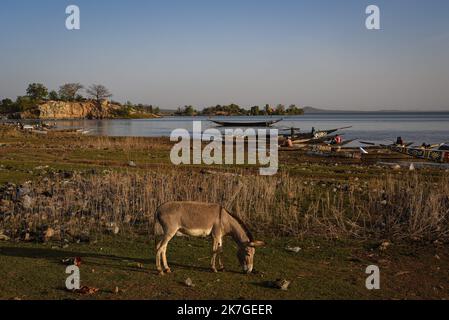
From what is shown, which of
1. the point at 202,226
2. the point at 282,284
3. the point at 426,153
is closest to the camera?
the point at 282,284

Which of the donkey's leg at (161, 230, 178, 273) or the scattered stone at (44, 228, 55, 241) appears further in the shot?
the scattered stone at (44, 228, 55, 241)

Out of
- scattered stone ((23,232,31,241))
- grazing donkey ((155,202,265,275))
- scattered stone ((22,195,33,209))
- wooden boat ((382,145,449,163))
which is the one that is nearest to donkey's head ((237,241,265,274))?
grazing donkey ((155,202,265,275))

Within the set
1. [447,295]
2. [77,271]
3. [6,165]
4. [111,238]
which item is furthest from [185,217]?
[6,165]

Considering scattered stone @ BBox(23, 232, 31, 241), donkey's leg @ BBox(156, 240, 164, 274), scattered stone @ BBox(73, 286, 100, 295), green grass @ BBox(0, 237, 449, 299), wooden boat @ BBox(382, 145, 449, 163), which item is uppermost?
wooden boat @ BBox(382, 145, 449, 163)

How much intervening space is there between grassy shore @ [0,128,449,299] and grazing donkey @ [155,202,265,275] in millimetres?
368

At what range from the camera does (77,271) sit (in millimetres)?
8336

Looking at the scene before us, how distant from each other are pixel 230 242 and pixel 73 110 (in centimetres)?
14079

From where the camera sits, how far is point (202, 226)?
8398 millimetres

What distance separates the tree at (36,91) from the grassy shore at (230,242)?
136852 millimetres

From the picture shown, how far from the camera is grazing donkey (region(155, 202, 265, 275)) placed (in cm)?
836

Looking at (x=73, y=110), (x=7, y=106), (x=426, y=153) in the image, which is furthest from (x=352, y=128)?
(x=7, y=106)

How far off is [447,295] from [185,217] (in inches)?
187

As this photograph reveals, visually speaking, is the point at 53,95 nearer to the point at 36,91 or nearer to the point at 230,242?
the point at 36,91

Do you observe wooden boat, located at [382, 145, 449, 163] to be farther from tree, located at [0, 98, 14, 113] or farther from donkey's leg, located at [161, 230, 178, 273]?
tree, located at [0, 98, 14, 113]
